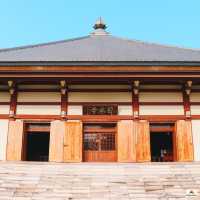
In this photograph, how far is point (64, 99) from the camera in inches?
542

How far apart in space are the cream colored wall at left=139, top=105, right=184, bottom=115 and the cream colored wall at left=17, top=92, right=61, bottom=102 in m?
3.54

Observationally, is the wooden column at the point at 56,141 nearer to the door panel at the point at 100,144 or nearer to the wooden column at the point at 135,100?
the door panel at the point at 100,144

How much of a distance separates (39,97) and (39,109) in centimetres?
52

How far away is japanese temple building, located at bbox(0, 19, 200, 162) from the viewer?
42.5 feet

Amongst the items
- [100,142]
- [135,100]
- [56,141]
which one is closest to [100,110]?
[100,142]

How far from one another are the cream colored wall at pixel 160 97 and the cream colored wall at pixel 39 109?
3.53 m

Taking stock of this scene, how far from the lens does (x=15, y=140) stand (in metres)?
13.4

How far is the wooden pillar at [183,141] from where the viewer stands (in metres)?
13.4

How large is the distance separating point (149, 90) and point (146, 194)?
19.7 ft

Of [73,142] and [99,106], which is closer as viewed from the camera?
[73,142]

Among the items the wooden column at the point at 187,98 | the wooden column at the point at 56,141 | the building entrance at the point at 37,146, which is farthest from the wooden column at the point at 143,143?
the building entrance at the point at 37,146

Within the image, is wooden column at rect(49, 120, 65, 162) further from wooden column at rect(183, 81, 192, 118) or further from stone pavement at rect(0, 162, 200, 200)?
wooden column at rect(183, 81, 192, 118)

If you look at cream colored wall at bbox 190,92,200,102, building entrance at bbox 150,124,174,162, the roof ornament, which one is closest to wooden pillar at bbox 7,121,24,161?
building entrance at bbox 150,124,174,162

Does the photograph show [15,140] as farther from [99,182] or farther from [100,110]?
[99,182]
